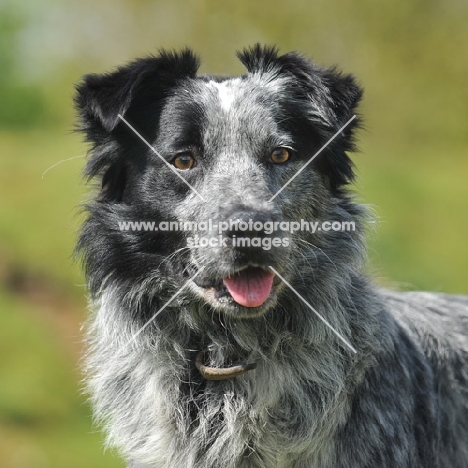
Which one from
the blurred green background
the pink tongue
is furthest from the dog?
the blurred green background

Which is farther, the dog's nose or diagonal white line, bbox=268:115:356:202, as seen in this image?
diagonal white line, bbox=268:115:356:202

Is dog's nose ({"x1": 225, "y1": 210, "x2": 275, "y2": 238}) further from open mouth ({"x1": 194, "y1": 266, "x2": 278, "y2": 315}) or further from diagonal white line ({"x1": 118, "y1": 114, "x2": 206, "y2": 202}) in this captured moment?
diagonal white line ({"x1": 118, "y1": 114, "x2": 206, "y2": 202})

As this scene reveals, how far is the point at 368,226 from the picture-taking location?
4.96 metres

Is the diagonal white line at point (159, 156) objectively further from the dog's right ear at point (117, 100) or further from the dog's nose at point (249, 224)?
the dog's nose at point (249, 224)

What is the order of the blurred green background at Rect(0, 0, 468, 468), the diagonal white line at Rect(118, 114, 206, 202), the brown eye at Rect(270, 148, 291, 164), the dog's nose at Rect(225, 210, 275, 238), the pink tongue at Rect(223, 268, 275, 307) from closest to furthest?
the dog's nose at Rect(225, 210, 275, 238), the pink tongue at Rect(223, 268, 275, 307), the diagonal white line at Rect(118, 114, 206, 202), the brown eye at Rect(270, 148, 291, 164), the blurred green background at Rect(0, 0, 468, 468)

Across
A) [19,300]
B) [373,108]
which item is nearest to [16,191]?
[19,300]

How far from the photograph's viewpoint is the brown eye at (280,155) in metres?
4.57

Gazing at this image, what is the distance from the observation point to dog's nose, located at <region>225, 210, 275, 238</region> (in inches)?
156

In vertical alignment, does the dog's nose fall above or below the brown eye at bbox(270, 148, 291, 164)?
below

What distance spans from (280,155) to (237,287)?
2.84 ft

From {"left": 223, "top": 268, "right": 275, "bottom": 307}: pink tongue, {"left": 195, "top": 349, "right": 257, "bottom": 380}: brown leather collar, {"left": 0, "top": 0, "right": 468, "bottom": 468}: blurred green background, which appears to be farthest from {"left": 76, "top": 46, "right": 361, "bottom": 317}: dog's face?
{"left": 0, "top": 0, "right": 468, "bottom": 468}: blurred green background

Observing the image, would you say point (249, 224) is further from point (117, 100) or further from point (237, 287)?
point (117, 100)

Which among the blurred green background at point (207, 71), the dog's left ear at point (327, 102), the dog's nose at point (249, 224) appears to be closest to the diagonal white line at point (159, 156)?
the dog's nose at point (249, 224)

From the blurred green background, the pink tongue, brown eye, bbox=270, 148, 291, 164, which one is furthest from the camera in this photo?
the blurred green background
